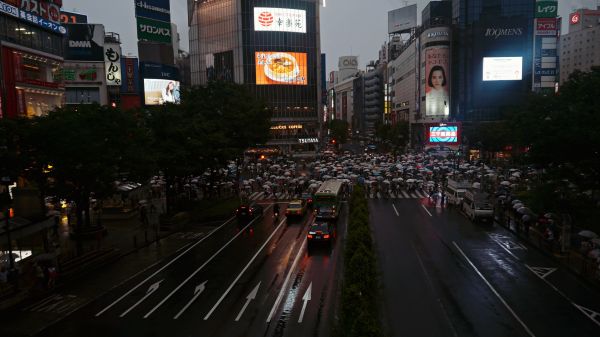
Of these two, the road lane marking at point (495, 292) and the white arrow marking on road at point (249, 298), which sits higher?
the white arrow marking on road at point (249, 298)

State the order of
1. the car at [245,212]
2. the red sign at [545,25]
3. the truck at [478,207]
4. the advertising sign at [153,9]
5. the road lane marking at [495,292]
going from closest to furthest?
the road lane marking at [495,292] → the truck at [478,207] → the car at [245,212] → the advertising sign at [153,9] → the red sign at [545,25]

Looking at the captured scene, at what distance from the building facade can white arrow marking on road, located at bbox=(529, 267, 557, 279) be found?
1371 inches

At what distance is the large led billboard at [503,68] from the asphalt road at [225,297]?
8642cm

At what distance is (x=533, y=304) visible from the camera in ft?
58.3

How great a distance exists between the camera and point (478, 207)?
3334cm

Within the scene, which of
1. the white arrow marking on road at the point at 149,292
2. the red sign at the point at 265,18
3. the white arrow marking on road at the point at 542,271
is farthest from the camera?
the red sign at the point at 265,18

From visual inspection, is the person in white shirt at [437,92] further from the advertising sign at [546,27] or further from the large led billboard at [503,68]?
the advertising sign at [546,27]

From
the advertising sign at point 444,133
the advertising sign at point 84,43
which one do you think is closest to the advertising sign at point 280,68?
the advertising sign at point 444,133

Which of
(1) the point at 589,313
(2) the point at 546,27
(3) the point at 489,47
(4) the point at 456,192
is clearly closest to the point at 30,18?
(4) the point at 456,192

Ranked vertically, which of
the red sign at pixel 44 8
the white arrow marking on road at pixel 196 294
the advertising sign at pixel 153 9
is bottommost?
the white arrow marking on road at pixel 196 294

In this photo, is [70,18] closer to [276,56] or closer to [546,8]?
[276,56]

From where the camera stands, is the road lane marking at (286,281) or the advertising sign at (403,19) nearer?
the road lane marking at (286,281)

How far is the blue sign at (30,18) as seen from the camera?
37438 mm

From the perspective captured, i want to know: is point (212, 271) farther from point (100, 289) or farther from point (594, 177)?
point (594, 177)
